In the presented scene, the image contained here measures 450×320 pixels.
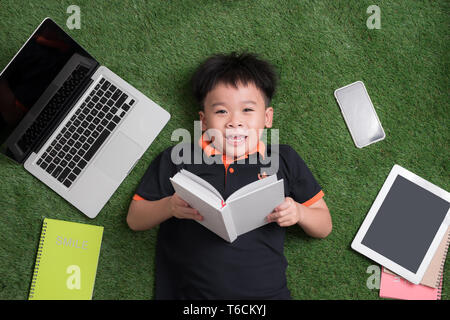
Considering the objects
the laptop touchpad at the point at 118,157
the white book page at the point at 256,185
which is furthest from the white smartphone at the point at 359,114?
the laptop touchpad at the point at 118,157

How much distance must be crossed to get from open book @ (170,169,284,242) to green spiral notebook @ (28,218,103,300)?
26.5 inches

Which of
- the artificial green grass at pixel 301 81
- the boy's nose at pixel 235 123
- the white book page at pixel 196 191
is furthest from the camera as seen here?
the artificial green grass at pixel 301 81

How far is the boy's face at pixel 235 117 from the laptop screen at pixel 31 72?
65 cm

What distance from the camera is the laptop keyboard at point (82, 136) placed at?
153 cm

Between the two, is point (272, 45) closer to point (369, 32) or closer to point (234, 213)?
point (369, 32)

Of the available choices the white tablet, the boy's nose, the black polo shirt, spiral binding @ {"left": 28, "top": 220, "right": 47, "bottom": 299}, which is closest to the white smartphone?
the white tablet

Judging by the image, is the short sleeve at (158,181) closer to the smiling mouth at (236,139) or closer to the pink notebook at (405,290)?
the smiling mouth at (236,139)

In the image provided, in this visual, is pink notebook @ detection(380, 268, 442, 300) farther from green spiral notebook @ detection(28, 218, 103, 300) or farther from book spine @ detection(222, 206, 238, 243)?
green spiral notebook @ detection(28, 218, 103, 300)

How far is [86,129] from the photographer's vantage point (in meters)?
1.54

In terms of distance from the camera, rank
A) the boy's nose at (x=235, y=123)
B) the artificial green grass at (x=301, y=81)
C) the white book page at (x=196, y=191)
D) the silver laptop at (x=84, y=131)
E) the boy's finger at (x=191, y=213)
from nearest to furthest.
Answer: the white book page at (x=196, y=191) < the boy's finger at (x=191, y=213) < the boy's nose at (x=235, y=123) < the silver laptop at (x=84, y=131) < the artificial green grass at (x=301, y=81)

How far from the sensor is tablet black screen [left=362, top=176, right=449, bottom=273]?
5.17 feet

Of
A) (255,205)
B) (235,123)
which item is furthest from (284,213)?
(235,123)
